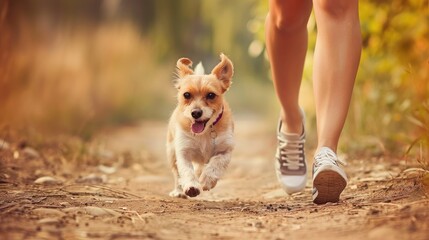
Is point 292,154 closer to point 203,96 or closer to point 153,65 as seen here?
point 203,96

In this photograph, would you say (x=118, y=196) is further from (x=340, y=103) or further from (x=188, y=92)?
(x=340, y=103)

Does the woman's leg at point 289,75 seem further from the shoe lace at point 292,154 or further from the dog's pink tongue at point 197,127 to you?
the dog's pink tongue at point 197,127

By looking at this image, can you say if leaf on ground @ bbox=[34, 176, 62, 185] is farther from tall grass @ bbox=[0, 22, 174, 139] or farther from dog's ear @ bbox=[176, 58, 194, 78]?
tall grass @ bbox=[0, 22, 174, 139]

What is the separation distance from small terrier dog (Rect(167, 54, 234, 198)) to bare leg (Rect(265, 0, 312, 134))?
25 cm

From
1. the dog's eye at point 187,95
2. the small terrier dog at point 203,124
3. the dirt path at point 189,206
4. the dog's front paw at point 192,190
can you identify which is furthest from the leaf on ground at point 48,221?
the dog's eye at point 187,95

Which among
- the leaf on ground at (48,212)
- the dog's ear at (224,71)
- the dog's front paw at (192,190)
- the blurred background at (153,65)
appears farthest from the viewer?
the blurred background at (153,65)

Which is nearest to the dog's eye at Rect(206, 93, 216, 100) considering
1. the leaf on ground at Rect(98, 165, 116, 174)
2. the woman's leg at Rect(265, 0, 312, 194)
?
the woman's leg at Rect(265, 0, 312, 194)

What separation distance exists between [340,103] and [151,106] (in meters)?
7.64

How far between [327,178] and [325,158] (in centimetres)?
10

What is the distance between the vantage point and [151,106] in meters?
10.7

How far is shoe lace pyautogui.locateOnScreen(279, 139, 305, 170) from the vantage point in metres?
3.87

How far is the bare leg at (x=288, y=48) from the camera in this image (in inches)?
143

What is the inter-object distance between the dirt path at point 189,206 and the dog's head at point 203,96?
40 centimetres

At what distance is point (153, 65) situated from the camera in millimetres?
10969
